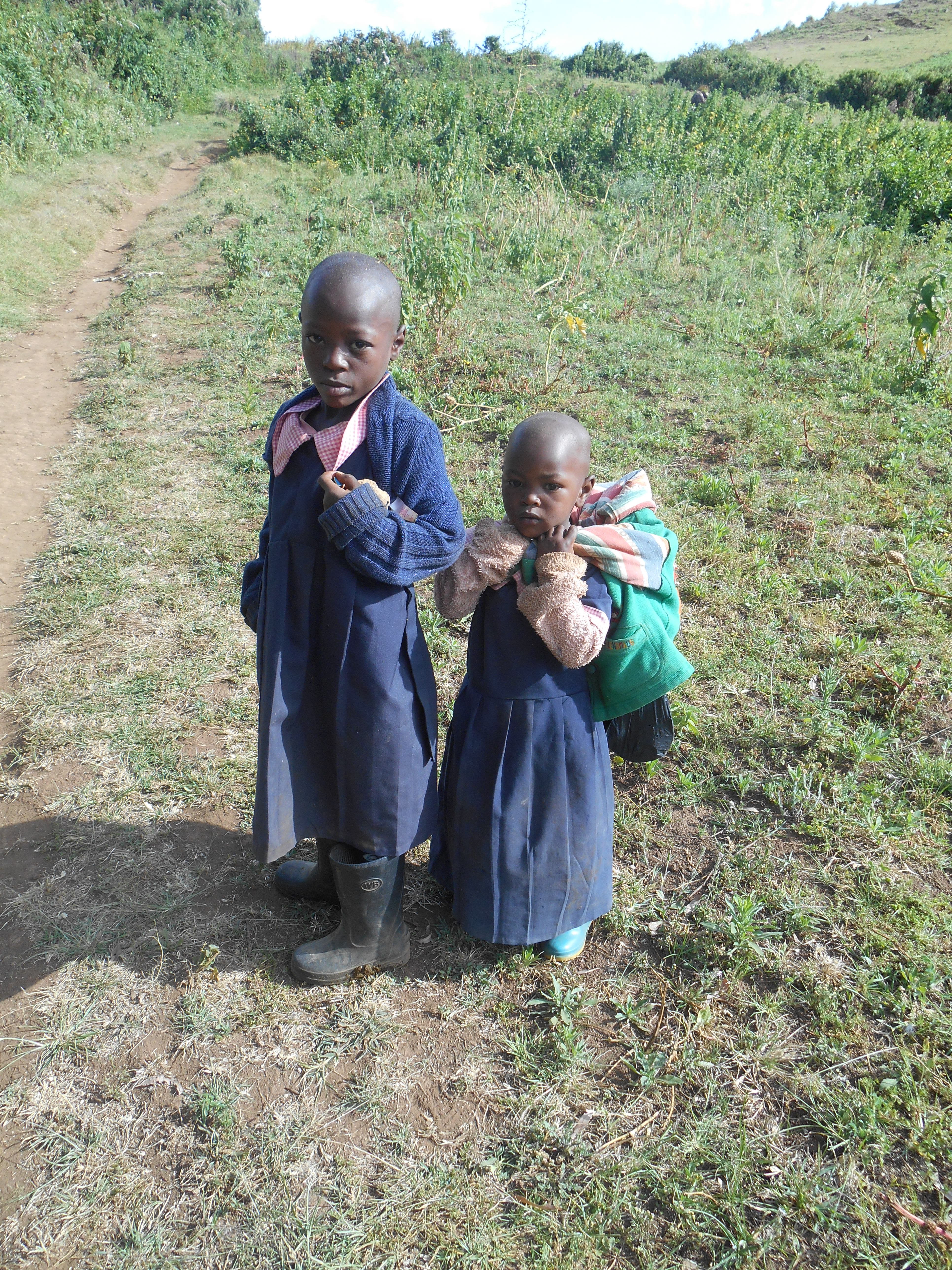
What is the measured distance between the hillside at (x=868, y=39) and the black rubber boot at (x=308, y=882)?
39.8 meters

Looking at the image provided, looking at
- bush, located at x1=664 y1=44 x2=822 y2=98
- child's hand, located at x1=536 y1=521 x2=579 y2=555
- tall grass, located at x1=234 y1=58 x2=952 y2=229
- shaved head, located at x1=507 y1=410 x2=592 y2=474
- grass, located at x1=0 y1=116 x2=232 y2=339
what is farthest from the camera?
bush, located at x1=664 y1=44 x2=822 y2=98

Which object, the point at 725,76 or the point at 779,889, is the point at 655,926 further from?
the point at 725,76

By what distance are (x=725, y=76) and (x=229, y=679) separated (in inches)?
1438

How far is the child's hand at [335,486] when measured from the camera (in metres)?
1.66

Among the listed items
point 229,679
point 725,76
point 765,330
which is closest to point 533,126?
point 765,330

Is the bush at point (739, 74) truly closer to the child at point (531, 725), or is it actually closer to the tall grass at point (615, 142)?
the tall grass at point (615, 142)

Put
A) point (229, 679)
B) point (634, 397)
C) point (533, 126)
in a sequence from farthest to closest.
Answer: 1. point (533, 126)
2. point (634, 397)
3. point (229, 679)

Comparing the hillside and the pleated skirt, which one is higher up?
the hillside

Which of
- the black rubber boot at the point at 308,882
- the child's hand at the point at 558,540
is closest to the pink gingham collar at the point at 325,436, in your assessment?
the child's hand at the point at 558,540

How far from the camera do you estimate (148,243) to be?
10.8 meters

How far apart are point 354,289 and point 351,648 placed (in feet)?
2.39

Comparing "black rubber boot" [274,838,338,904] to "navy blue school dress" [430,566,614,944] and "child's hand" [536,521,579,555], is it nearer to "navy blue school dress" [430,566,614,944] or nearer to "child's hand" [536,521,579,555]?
"navy blue school dress" [430,566,614,944]

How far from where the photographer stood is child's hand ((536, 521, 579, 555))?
1.81 m

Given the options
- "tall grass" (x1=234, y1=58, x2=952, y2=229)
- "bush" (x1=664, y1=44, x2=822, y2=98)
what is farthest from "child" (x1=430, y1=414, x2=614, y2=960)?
"bush" (x1=664, y1=44, x2=822, y2=98)
